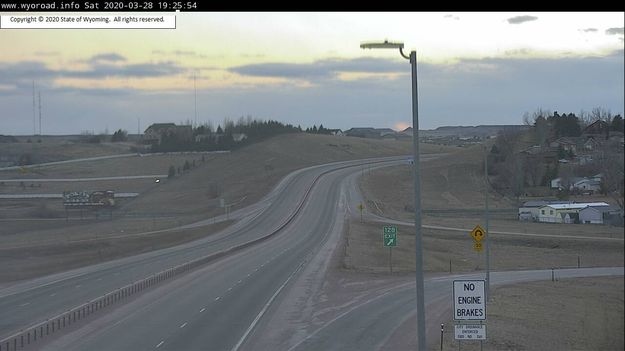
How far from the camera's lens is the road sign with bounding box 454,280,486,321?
15867 millimetres

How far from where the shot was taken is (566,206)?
69.1m

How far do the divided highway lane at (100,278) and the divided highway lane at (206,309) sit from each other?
10.1 ft

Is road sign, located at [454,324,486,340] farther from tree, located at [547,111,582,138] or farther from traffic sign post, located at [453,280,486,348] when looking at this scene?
tree, located at [547,111,582,138]

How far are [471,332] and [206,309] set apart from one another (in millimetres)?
18025

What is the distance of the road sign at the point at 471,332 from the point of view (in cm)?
1567

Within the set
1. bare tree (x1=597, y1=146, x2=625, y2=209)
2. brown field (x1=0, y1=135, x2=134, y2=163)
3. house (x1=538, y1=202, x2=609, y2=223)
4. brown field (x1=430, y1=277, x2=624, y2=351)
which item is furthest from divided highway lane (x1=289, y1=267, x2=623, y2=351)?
brown field (x1=0, y1=135, x2=134, y2=163)

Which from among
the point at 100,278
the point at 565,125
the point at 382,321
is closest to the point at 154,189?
the point at 100,278

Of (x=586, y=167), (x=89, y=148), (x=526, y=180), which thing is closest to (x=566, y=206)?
(x=526, y=180)

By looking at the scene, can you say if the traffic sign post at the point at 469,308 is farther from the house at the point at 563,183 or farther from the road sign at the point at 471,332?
the house at the point at 563,183

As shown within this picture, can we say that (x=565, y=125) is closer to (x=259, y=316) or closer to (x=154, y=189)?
(x=259, y=316)

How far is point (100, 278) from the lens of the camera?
45.6 m

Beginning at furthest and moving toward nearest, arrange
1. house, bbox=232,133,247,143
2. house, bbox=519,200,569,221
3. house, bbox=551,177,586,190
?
1. house, bbox=232,133,247,143
2. house, bbox=519,200,569,221
3. house, bbox=551,177,586,190

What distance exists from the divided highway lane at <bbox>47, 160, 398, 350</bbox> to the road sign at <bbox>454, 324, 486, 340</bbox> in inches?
348

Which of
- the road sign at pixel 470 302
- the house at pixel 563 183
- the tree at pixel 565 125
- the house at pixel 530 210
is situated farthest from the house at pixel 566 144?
the road sign at pixel 470 302
